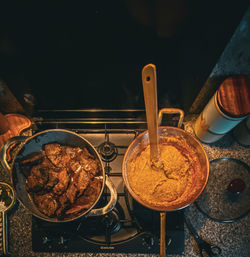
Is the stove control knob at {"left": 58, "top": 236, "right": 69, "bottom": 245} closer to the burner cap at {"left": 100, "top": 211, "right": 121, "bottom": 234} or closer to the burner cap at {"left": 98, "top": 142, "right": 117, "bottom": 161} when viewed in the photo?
the burner cap at {"left": 100, "top": 211, "right": 121, "bottom": 234}

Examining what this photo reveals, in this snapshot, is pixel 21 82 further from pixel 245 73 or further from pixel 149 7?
pixel 245 73

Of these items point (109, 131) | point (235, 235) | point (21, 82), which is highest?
point (21, 82)

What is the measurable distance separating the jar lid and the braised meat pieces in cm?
45

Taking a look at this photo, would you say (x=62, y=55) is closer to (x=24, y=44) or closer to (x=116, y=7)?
(x=24, y=44)

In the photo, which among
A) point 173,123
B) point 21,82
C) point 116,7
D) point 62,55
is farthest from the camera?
point 173,123

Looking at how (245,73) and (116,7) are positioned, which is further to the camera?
(245,73)

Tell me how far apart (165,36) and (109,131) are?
1.34 feet

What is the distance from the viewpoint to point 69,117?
756 mm

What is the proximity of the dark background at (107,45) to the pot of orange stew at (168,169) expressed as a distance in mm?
152

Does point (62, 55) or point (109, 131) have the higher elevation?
point (62, 55)

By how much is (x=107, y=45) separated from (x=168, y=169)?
412mm

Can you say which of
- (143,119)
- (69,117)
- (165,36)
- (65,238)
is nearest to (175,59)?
(165,36)

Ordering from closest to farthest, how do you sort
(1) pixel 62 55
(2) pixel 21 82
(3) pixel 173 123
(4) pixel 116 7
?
(4) pixel 116 7, (1) pixel 62 55, (2) pixel 21 82, (3) pixel 173 123

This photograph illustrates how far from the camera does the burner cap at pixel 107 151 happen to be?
0.68 meters
